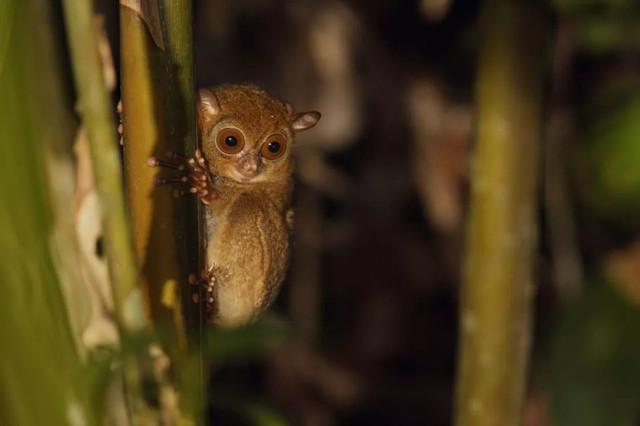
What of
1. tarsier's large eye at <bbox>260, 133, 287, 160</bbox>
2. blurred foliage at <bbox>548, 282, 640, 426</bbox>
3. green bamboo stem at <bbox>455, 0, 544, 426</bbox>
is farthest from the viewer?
blurred foliage at <bbox>548, 282, 640, 426</bbox>

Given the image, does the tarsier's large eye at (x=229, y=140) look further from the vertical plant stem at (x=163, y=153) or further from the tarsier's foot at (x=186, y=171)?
the vertical plant stem at (x=163, y=153)

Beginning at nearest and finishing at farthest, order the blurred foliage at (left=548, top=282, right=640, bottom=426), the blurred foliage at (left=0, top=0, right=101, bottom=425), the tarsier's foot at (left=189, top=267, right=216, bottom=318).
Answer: the blurred foliage at (left=0, top=0, right=101, bottom=425) < the tarsier's foot at (left=189, top=267, right=216, bottom=318) < the blurred foliage at (left=548, top=282, right=640, bottom=426)

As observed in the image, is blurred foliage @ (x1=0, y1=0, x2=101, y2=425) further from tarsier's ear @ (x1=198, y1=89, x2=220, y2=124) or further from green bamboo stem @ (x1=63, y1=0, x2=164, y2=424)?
tarsier's ear @ (x1=198, y1=89, x2=220, y2=124)

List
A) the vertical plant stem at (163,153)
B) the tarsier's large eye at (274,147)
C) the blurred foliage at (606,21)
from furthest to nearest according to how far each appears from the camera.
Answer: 1. the blurred foliage at (606,21)
2. the tarsier's large eye at (274,147)
3. the vertical plant stem at (163,153)

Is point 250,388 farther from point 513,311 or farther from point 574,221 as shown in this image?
point 513,311

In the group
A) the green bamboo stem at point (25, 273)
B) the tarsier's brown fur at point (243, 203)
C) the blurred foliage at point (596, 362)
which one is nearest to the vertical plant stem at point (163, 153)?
the green bamboo stem at point (25, 273)

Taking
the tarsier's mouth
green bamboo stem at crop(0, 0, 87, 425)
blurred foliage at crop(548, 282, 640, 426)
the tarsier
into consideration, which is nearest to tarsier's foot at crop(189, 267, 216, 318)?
the tarsier

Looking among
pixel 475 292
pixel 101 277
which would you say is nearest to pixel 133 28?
pixel 101 277
